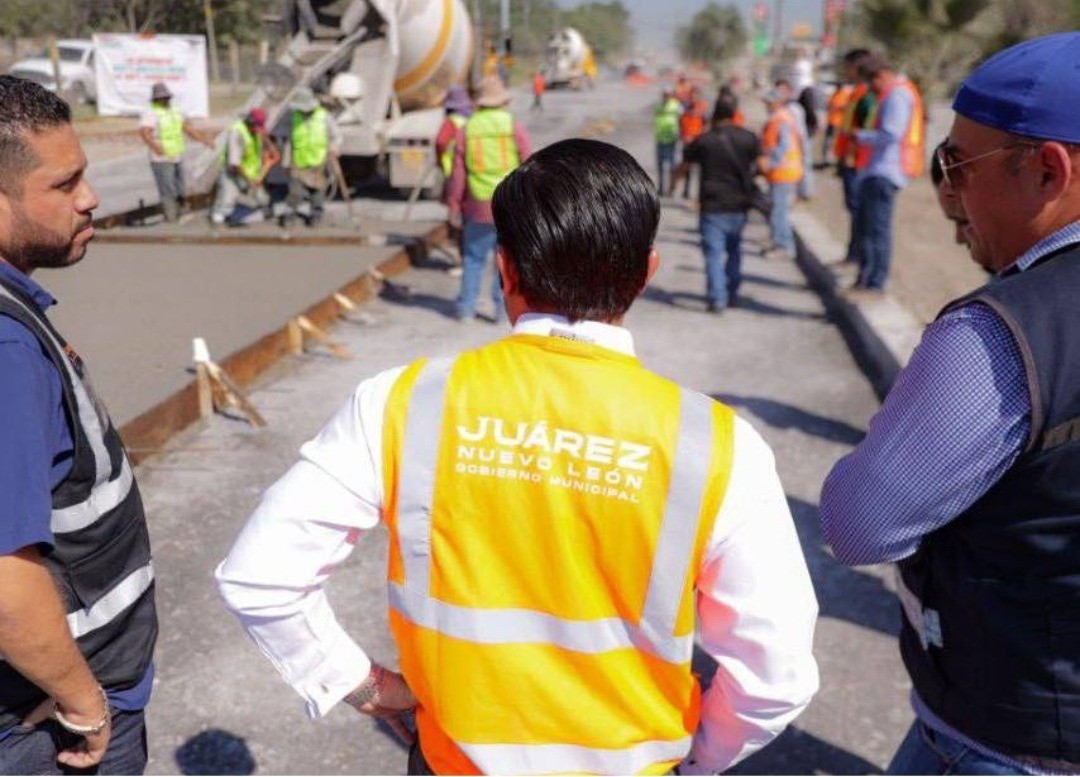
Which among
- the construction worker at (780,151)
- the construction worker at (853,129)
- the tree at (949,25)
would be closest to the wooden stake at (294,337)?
the construction worker at (853,129)

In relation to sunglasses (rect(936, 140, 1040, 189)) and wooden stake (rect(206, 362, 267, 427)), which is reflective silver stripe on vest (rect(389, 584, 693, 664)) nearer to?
sunglasses (rect(936, 140, 1040, 189))

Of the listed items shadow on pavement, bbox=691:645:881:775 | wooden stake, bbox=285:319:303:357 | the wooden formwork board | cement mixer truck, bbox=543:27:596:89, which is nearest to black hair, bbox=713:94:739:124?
the wooden formwork board

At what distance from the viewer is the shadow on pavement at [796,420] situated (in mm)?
6207

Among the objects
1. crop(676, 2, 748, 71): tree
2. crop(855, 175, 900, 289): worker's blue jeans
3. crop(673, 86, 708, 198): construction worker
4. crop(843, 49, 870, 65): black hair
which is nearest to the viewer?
crop(855, 175, 900, 289): worker's blue jeans

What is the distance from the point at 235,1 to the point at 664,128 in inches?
1003

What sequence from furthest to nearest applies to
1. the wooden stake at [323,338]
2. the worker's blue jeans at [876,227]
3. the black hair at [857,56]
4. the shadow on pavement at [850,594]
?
the black hair at [857,56] < the worker's blue jeans at [876,227] < the wooden stake at [323,338] < the shadow on pavement at [850,594]

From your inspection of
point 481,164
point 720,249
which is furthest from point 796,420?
point 481,164

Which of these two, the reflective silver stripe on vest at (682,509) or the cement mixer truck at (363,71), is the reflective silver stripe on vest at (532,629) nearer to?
the reflective silver stripe on vest at (682,509)

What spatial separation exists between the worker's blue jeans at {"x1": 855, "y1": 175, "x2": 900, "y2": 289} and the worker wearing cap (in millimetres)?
6420

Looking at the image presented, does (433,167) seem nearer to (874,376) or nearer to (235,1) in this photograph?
(874,376)

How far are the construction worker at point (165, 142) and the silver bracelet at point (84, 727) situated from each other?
11672mm

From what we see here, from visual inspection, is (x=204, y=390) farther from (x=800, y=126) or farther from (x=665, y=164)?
(x=665, y=164)

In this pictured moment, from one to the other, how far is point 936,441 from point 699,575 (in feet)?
1.46

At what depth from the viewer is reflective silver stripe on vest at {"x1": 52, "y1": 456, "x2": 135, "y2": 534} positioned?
191 centimetres
